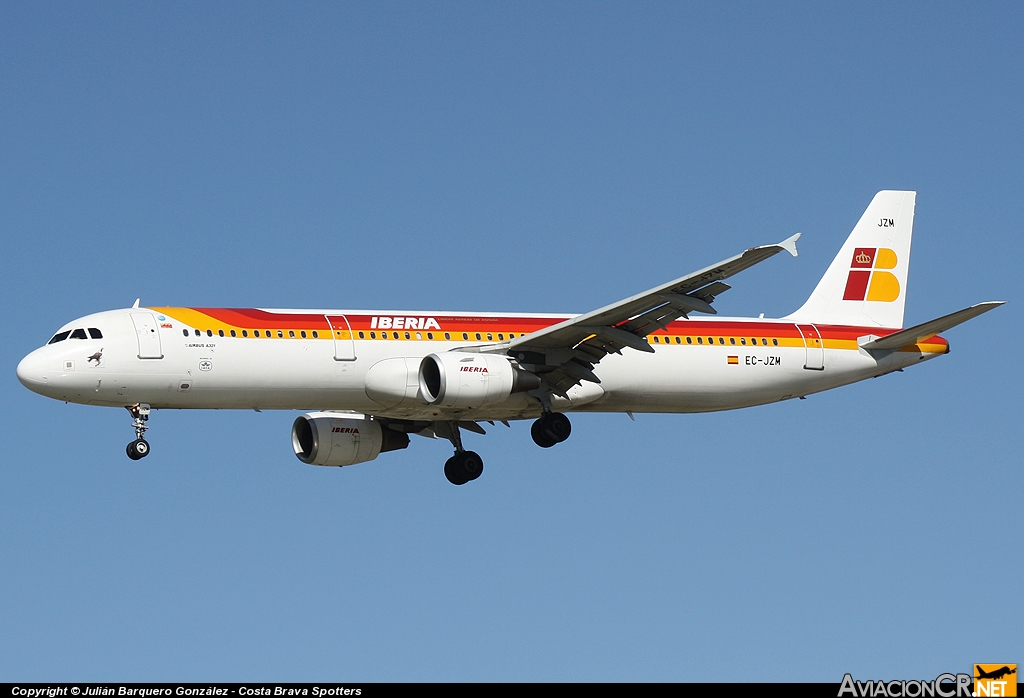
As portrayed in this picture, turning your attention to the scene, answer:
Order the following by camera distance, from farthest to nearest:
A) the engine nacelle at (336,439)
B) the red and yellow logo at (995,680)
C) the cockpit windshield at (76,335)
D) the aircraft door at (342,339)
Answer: the engine nacelle at (336,439), the aircraft door at (342,339), the cockpit windshield at (76,335), the red and yellow logo at (995,680)

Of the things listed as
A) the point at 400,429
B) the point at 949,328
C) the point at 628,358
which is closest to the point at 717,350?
the point at 628,358

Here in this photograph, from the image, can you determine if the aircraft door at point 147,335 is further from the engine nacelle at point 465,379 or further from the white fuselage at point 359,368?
the engine nacelle at point 465,379

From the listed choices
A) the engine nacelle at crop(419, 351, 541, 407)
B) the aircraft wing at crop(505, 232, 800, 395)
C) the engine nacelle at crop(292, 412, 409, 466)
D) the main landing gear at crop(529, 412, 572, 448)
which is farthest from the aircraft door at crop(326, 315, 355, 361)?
the main landing gear at crop(529, 412, 572, 448)

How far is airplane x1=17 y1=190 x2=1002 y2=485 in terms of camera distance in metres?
40.6

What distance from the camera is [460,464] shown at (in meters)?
47.5

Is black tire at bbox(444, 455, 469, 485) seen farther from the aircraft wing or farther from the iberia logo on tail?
the iberia logo on tail

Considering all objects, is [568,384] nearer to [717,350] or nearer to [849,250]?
[717,350]

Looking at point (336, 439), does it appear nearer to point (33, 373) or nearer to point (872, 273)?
point (33, 373)

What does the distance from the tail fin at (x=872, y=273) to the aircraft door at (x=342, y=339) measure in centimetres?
1510

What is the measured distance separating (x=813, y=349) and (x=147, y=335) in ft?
65.2

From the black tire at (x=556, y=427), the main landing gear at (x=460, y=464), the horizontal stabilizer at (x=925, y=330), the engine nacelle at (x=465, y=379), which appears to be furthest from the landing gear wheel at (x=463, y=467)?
the horizontal stabilizer at (x=925, y=330)

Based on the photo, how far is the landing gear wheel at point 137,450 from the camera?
4072cm

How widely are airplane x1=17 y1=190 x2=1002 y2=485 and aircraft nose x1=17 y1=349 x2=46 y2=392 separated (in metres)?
0.03

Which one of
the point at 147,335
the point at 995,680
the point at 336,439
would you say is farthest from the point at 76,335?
the point at 995,680
